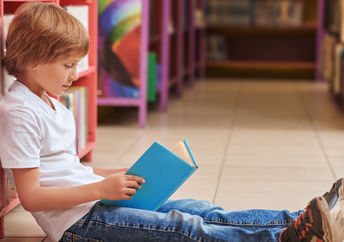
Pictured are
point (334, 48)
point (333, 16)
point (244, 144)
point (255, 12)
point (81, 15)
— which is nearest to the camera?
point (81, 15)

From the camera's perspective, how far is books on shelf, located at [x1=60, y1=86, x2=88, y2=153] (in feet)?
7.84

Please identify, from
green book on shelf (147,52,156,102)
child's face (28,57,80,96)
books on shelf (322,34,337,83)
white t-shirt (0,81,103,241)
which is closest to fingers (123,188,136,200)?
white t-shirt (0,81,103,241)

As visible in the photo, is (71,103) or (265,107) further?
(265,107)

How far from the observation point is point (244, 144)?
3.08 metres

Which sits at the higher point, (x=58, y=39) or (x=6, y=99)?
(x=58, y=39)

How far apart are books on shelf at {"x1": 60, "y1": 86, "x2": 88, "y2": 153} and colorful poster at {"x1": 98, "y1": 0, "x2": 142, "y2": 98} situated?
919 millimetres

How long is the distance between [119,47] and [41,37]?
2.17m

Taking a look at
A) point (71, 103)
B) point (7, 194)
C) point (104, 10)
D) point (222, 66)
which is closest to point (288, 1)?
point (222, 66)

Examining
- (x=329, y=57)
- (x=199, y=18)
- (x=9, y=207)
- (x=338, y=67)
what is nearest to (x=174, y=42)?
(x=199, y=18)

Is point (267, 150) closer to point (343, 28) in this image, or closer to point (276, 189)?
point (276, 189)

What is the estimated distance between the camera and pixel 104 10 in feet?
11.1

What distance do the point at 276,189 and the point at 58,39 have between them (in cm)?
119

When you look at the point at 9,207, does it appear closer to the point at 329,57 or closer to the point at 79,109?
the point at 79,109

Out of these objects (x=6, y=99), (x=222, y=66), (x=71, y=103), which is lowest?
(x=222, y=66)
